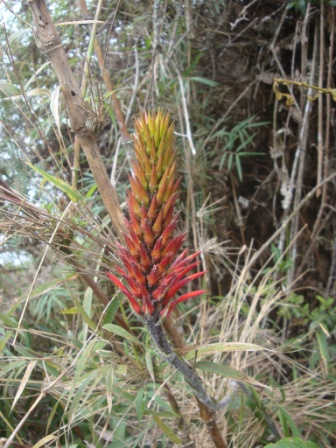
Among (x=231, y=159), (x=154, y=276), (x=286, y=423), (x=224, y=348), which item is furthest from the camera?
(x=231, y=159)

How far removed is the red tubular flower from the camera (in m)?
0.80

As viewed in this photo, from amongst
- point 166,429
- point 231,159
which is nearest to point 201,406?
point 166,429

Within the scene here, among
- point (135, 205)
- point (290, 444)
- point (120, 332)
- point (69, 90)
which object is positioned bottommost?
point (290, 444)

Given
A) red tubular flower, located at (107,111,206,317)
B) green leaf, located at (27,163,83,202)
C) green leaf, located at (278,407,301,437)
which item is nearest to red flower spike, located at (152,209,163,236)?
red tubular flower, located at (107,111,206,317)

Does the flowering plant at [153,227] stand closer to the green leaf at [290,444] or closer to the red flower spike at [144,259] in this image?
the red flower spike at [144,259]

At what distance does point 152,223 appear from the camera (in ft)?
2.68

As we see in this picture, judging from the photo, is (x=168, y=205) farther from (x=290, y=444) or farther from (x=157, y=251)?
(x=290, y=444)

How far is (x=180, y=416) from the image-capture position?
3.79ft

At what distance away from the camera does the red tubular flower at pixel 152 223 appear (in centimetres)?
80

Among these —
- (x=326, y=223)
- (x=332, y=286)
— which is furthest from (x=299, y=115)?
(x=332, y=286)

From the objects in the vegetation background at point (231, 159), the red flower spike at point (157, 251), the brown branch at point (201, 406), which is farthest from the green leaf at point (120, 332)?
the vegetation background at point (231, 159)

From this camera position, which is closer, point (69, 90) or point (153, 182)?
point (153, 182)

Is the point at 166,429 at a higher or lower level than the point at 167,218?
lower

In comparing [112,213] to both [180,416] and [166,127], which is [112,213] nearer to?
[166,127]
